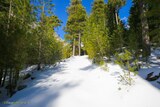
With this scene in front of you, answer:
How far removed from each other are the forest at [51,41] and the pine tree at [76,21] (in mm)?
5533

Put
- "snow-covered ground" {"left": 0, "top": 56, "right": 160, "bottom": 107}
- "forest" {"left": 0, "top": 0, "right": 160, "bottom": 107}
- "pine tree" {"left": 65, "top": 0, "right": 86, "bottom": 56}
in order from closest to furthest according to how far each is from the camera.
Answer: "snow-covered ground" {"left": 0, "top": 56, "right": 160, "bottom": 107} < "forest" {"left": 0, "top": 0, "right": 160, "bottom": 107} < "pine tree" {"left": 65, "top": 0, "right": 86, "bottom": 56}

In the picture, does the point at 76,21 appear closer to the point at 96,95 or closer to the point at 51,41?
the point at 51,41

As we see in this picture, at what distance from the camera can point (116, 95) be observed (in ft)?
25.6

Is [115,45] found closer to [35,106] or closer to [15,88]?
[15,88]

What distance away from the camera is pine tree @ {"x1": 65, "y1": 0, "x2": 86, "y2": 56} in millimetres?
33906

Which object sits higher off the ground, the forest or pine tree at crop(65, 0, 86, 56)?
pine tree at crop(65, 0, 86, 56)

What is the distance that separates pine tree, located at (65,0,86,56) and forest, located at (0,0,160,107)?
218 inches

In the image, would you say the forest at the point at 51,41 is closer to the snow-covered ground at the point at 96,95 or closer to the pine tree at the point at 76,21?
the snow-covered ground at the point at 96,95

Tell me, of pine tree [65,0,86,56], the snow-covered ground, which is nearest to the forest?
the snow-covered ground

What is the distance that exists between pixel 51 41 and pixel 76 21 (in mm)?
18267

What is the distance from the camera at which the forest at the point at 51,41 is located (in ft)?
32.9

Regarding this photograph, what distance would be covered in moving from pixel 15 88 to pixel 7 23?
4.21 meters

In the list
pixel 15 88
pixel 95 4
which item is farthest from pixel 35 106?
pixel 95 4

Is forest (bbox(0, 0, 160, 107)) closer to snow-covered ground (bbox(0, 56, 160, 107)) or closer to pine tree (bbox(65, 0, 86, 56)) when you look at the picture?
snow-covered ground (bbox(0, 56, 160, 107))
